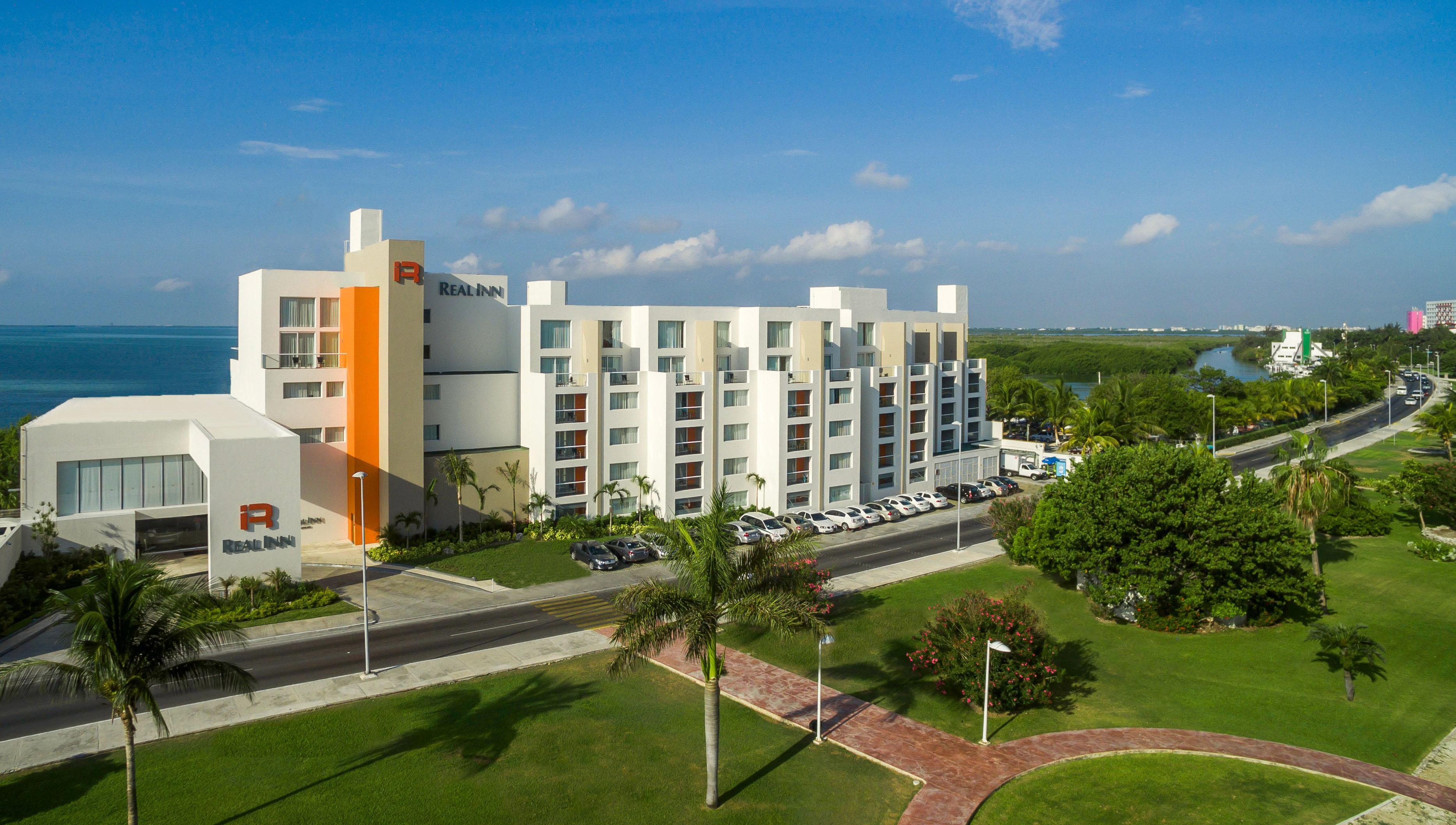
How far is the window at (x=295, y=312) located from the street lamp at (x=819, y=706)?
1589 inches

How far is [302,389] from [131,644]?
3731 centimetres

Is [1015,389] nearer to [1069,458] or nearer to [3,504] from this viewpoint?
[1069,458]

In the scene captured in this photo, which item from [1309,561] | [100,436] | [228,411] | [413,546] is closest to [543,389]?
[413,546]

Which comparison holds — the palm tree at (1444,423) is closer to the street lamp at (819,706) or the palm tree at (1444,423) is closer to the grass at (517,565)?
the street lamp at (819,706)

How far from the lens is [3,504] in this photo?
57844mm

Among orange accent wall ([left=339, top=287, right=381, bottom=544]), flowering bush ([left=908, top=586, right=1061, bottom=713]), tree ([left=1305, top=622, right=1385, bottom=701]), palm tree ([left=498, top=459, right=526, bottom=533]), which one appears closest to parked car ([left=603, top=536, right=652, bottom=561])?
palm tree ([left=498, top=459, right=526, bottom=533])

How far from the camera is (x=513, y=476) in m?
58.4

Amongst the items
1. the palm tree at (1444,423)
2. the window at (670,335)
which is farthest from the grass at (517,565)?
the palm tree at (1444,423)

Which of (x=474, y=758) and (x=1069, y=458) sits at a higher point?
(x=1069, y=458)

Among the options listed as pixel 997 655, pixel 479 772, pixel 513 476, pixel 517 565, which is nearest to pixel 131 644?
pixel 479 772

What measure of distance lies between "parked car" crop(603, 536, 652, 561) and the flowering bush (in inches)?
885

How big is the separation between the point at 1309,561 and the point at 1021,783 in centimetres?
3225

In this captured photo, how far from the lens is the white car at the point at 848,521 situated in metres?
62.1

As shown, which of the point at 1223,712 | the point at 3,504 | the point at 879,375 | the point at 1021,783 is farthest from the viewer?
the point at 879,375
